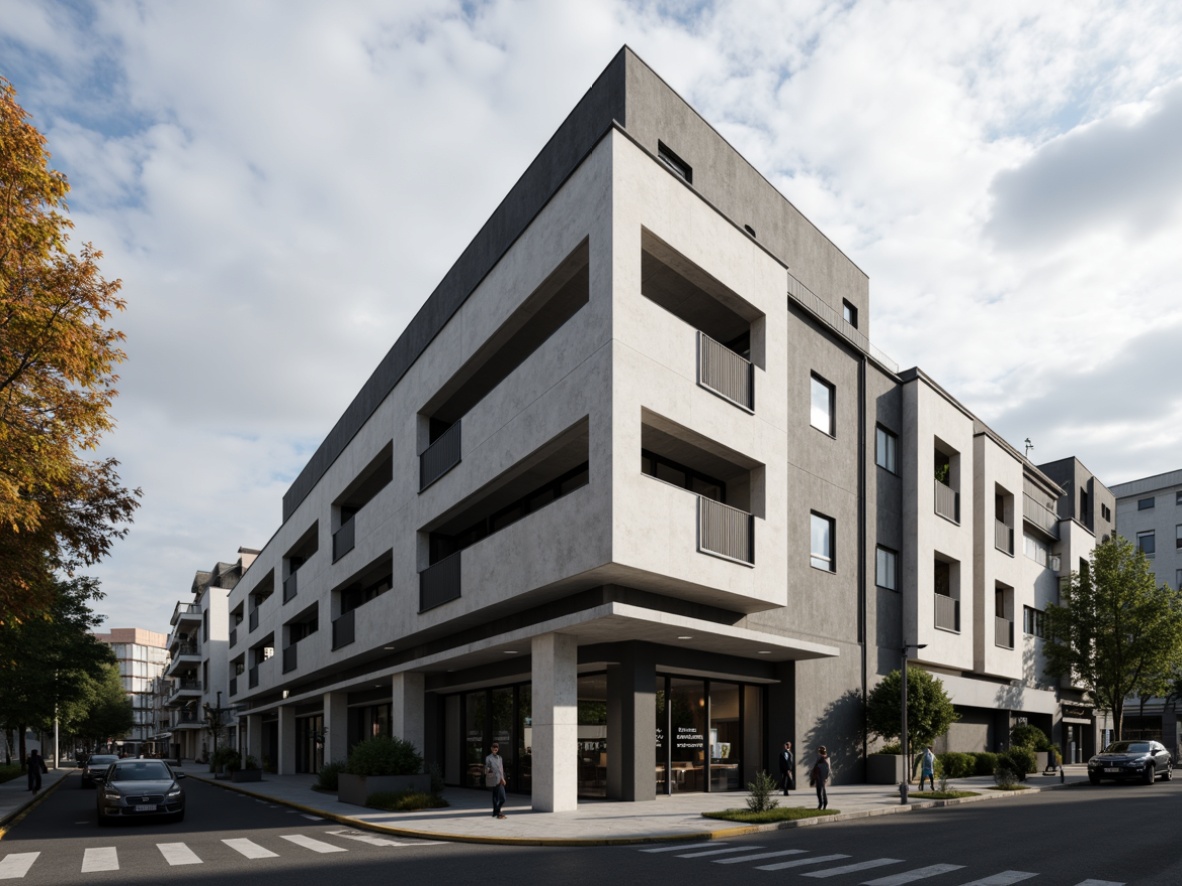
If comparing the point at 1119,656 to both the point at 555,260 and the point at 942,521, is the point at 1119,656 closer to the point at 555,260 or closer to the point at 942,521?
the point at 942,521

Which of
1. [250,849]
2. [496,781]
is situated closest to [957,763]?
[496,781]

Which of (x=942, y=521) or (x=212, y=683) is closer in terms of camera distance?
(x=942, y=521)

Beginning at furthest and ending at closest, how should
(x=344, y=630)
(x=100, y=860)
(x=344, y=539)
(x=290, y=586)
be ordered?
(x=290, y=586) < (x=344, y=539) < (x=344, y=630) < (x=100, y=860)

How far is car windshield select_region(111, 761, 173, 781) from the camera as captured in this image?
23.1 m

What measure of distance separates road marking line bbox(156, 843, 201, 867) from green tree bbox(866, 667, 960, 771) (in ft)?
68.2

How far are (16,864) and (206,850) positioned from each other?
3.02 metres

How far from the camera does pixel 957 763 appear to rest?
110ft

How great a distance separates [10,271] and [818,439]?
21380 millimetres

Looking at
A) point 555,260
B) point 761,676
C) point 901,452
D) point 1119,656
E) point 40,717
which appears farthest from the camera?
point 40,717

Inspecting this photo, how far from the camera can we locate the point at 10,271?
14.5 m

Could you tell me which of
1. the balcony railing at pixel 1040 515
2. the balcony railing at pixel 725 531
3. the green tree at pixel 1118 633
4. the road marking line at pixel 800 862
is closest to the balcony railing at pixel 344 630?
the balcony railing at pixel 725 531

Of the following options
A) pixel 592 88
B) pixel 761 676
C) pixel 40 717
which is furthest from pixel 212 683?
pixel 592 88

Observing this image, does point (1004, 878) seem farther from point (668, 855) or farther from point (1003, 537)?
point (1003, 537)

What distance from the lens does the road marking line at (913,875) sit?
1220 cm
